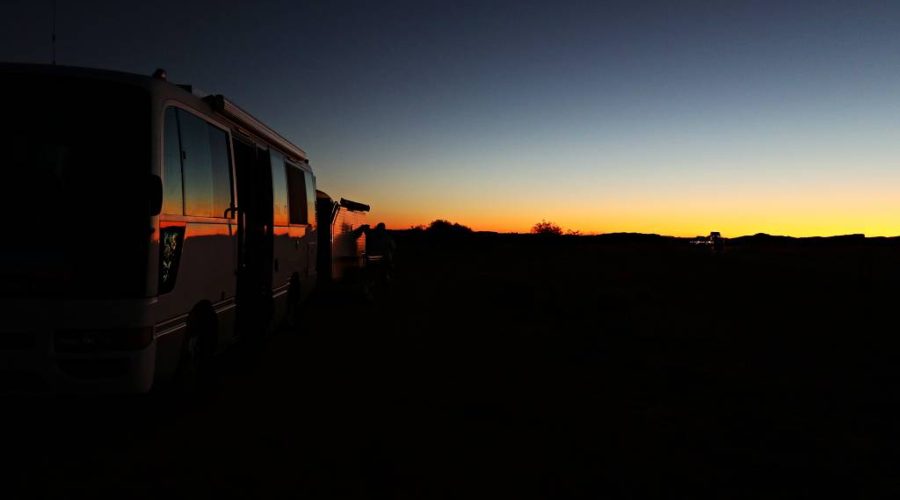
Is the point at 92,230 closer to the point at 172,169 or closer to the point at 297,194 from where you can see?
the point at 172,169

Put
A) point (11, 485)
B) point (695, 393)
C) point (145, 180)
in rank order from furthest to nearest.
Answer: point (695, 393)
point (145, 180)
point (11, 485)

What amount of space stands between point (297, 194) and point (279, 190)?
1465 millimetres

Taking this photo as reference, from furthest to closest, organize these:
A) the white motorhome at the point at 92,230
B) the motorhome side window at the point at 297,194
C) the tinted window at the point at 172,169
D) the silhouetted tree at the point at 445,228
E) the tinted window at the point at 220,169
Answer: the silhouetted tree at the point at 445,228, the motorhome side window at the point at 297,194, the tinted window at the point at 220,169, the tinted window at the point at 172,169, the white motorhome at the point at 92,230

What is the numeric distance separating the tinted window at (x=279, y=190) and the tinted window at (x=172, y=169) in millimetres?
3286

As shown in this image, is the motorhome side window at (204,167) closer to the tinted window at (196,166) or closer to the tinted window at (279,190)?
the tinted window at (196,166)

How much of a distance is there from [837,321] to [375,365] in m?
10.4

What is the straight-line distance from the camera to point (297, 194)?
35.9 ft

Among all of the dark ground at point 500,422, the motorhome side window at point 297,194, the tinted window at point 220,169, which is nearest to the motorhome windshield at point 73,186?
the dark ground at point 500,422

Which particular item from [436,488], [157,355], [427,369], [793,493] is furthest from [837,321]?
[157,355]

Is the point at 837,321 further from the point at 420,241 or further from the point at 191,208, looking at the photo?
the point at 420,241

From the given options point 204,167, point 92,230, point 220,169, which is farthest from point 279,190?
point 92,230

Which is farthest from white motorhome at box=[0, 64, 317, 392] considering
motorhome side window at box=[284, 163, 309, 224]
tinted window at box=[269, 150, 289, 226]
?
motorhome side window at box=[284, 163, 309, 224]

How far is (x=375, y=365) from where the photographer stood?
8695 millimetres

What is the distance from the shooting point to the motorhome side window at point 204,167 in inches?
232
